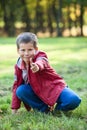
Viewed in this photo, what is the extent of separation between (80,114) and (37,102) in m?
0.59

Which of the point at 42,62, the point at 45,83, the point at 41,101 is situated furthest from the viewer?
the point at 41,101

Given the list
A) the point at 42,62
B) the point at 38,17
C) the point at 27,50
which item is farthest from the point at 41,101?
the point at 38,17

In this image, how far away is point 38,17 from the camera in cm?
4469

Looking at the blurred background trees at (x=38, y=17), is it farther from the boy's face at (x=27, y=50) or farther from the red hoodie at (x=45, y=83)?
the boy's face at (x=27, y=50)

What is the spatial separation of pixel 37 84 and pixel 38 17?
39997mm

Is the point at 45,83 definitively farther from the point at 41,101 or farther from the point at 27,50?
the point at 27,50

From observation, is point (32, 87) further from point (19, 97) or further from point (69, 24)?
point (69, 24)

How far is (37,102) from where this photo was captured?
5.27 meters

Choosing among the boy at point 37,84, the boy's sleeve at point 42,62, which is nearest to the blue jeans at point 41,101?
the boy at point 37,84

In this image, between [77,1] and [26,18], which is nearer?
[77,1]

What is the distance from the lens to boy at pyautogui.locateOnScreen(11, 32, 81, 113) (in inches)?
195

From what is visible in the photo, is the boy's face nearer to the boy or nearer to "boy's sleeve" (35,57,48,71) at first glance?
the boy

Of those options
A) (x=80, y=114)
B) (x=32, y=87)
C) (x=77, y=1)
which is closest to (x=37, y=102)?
(x=32, y=87)

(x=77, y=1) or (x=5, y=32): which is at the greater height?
(x=77, y=1)
